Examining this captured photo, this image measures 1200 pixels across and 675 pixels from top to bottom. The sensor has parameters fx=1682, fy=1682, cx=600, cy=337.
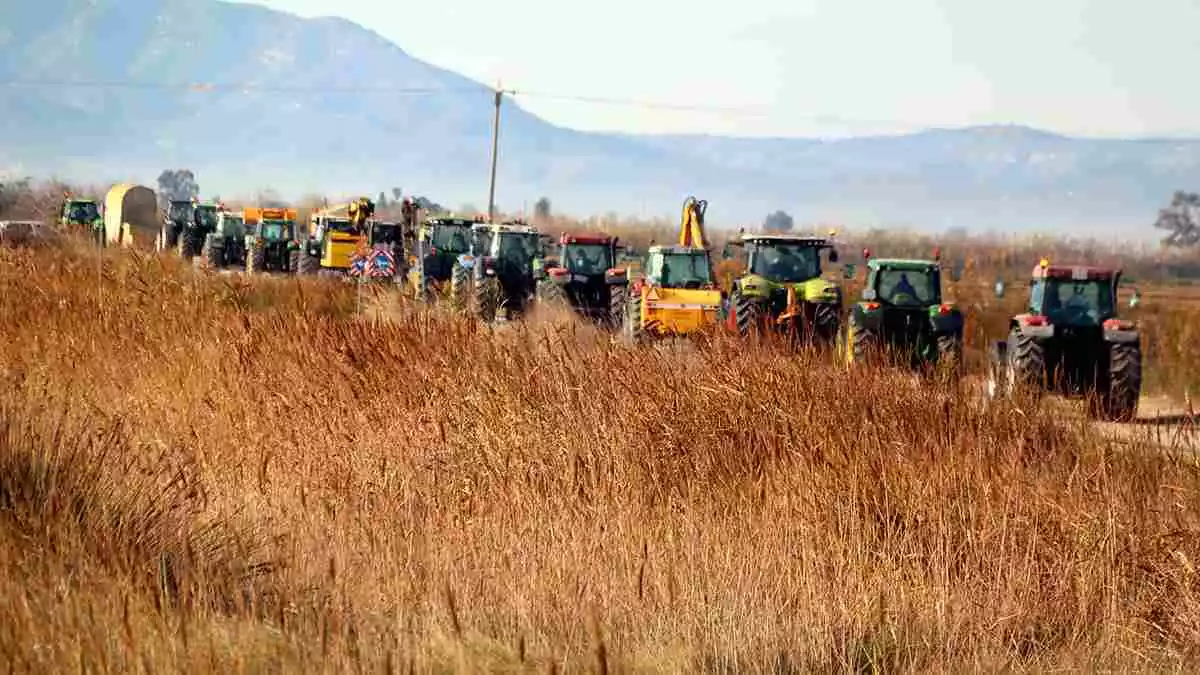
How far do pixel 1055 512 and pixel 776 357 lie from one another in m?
2.35

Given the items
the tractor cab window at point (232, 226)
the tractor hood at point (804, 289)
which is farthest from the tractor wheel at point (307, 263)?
the tractor hood at point (804, 289)

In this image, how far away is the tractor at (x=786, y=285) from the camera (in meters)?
20.5

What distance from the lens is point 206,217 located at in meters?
51.9

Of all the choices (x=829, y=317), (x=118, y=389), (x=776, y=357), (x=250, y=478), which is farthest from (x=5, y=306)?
(x=829, y=317)

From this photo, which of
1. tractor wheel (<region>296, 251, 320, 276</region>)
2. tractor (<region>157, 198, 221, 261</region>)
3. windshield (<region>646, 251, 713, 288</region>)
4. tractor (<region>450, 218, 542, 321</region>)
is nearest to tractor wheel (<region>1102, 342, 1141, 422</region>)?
windshield (<region>646, 251, 713, 288</region>)

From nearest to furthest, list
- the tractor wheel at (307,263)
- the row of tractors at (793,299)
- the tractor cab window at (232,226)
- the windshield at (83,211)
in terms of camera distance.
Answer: the row of tractors at (793,299), the tractor wheel at (307,263), the tractor cab window at (232,226), the windshield at (83,211)

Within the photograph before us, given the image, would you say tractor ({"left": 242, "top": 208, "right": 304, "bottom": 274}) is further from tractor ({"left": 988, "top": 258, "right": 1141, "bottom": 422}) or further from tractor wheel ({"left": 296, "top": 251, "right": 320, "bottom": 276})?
tractor ({"left": 988, "top": 258, "right": 1141, "bottom": 422})

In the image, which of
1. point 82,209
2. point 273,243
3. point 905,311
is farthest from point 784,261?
point 82,209

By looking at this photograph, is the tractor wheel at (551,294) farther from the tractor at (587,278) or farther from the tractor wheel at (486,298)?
the tractor wheel at (486,298)

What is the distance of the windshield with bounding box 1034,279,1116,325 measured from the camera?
60.0 ft

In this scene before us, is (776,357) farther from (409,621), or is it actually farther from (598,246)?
(598,246)

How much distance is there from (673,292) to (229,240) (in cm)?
2732

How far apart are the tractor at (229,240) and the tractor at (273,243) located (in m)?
1.19

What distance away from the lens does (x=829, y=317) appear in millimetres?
20703
